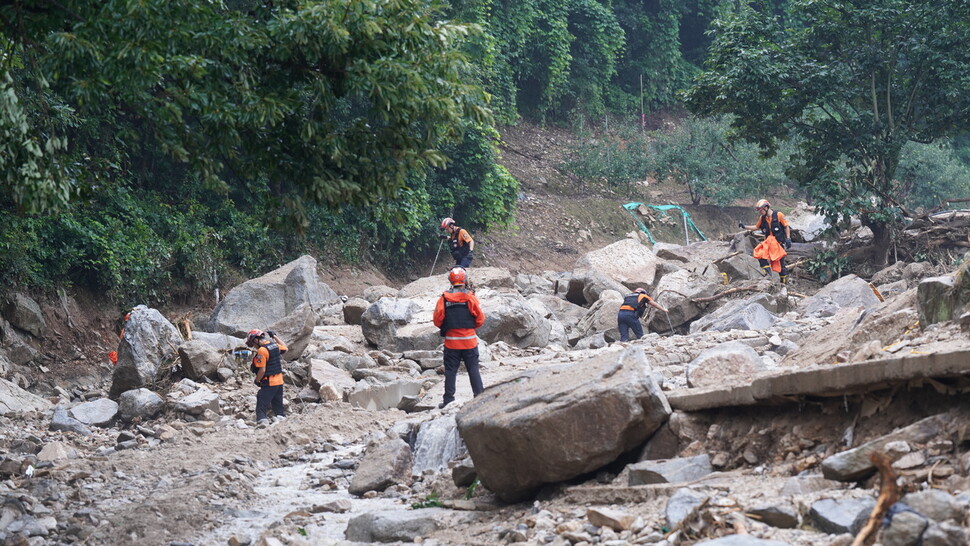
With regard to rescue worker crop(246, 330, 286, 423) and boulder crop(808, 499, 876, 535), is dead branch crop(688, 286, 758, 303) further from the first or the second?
boulder crop(808, 499, 876, 535)

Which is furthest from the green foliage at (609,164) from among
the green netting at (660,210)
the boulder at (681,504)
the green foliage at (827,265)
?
the boulder at (681,504)

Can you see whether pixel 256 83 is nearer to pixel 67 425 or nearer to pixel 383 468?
pixel 383 468

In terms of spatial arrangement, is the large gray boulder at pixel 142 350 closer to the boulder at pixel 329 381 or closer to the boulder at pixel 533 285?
the boulder at pixel 329 381

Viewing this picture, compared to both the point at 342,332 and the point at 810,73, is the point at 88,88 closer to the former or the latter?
the point at 342,332

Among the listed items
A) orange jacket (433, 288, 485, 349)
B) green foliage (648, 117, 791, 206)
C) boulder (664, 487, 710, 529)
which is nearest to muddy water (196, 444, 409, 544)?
orange jacket (433, 288, 485, 349)

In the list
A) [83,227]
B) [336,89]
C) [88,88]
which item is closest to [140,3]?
[88,88]

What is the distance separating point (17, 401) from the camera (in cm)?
1134

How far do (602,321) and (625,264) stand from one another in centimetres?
468

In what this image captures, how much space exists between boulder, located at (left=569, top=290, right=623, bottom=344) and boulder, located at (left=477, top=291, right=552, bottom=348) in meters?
1.25

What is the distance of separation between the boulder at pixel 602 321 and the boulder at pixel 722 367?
7.87 meters

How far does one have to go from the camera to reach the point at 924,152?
3288cm

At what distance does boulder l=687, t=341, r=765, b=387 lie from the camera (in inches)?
255

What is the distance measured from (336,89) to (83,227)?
10613 millimetres

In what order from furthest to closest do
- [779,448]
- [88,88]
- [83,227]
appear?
[83,227]
[88,88]
[779,448]
